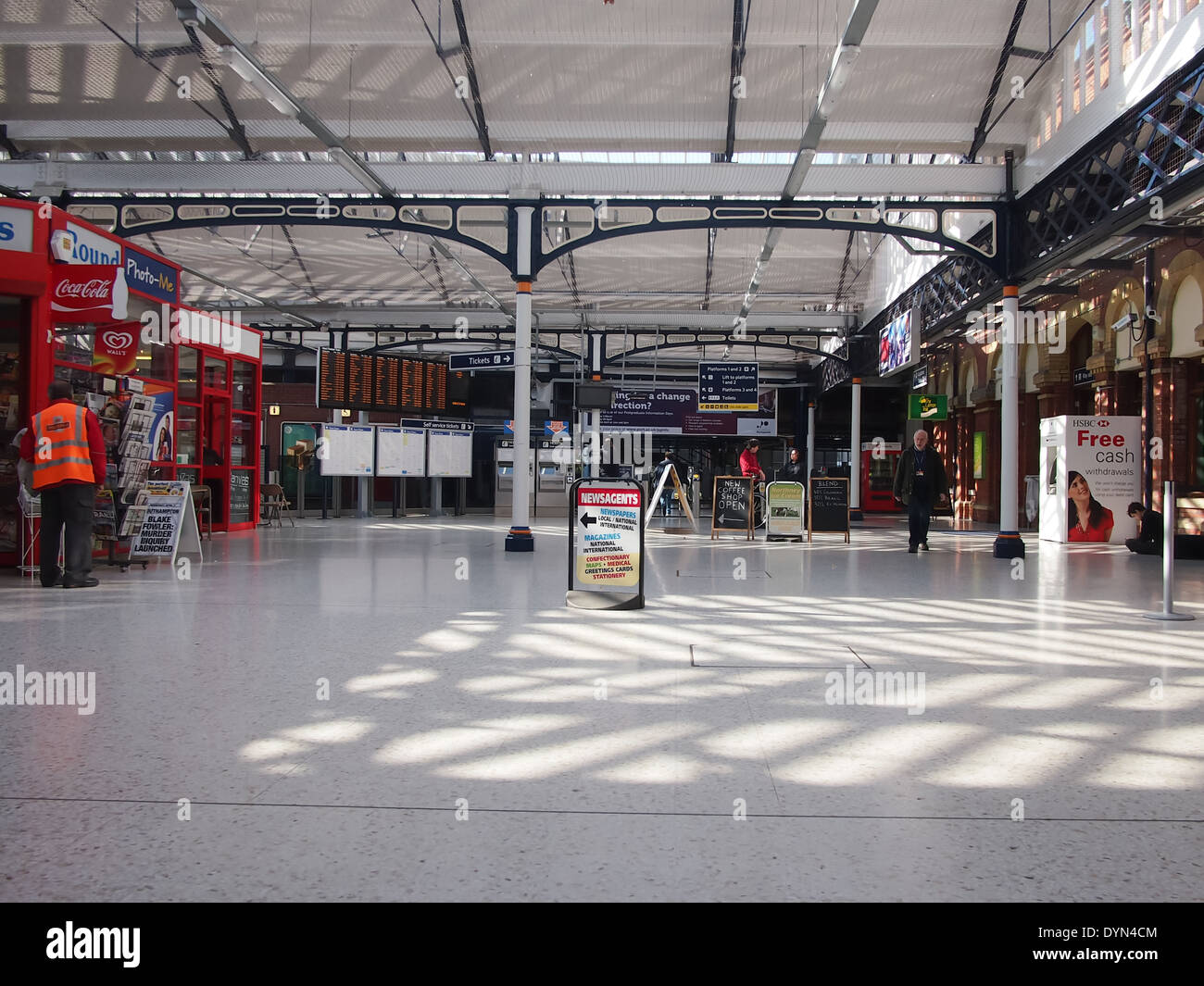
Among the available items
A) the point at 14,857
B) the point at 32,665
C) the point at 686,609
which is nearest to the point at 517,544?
the point at 686,609

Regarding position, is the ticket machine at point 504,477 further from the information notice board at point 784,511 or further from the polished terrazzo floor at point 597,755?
the polished terrazzo floor at point 597,755

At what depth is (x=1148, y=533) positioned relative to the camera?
40.8 ft

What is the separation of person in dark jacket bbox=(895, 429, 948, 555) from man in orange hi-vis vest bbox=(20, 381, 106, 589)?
9.62m

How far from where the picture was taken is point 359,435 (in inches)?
831

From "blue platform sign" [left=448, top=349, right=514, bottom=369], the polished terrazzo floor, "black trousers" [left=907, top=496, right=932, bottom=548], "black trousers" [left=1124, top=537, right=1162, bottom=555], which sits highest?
"blue platform sign" [left=448, top=349, right=514, bottom=369]

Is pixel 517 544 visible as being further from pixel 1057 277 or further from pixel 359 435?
pixel 359 435

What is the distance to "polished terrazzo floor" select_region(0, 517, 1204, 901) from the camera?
230 cm

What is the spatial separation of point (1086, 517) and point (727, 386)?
10.7 meters

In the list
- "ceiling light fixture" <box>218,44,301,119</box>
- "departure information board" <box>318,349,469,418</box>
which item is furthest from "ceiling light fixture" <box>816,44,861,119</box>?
"departure information board" <box>318,349,469,418</box>

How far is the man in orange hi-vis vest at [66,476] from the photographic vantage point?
25.1 feet

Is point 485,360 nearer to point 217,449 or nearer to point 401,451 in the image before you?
point 401,451

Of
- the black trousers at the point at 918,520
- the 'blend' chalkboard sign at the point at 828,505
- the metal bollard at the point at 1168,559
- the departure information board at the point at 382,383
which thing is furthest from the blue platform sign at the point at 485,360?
the metal bollard at the point at 1168,559

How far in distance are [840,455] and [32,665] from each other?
1234 inches

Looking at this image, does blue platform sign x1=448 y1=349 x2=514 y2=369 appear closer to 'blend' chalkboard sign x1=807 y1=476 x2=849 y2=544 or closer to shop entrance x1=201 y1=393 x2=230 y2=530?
shop entrance x1=201 y1=393 x2=230 y2=530
